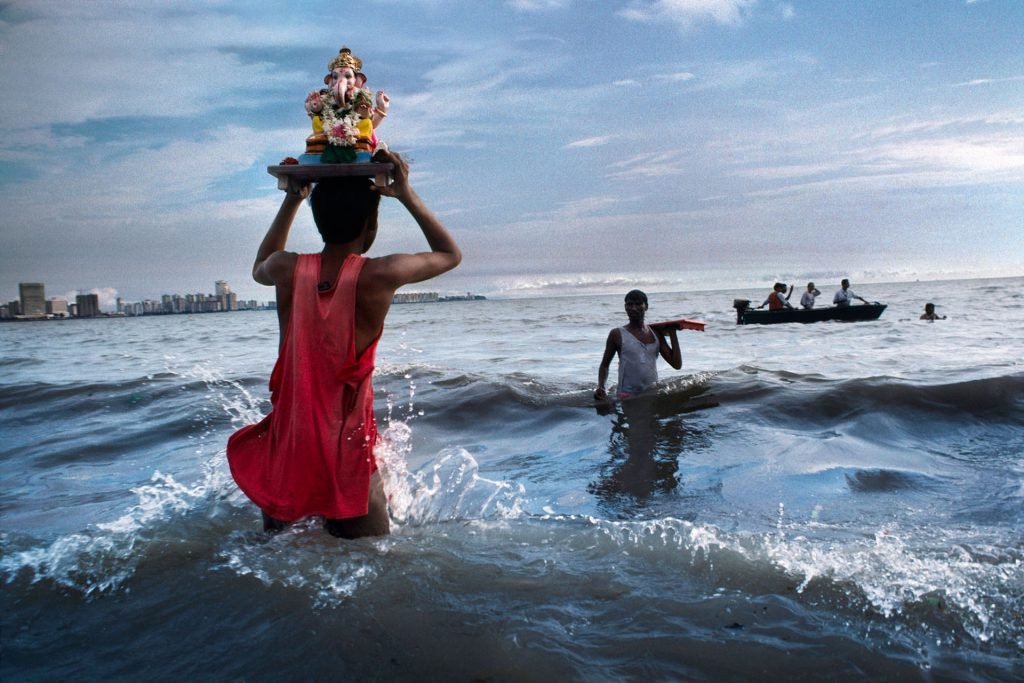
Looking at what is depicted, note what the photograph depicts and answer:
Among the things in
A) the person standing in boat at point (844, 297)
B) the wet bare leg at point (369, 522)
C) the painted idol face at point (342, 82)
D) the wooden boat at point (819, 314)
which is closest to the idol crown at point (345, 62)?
the painted idol face at point (342, 82)

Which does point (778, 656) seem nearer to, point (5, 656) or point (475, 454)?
point (5, 656)

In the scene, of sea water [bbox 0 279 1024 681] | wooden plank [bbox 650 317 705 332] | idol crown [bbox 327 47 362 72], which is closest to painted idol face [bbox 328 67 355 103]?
idol crown [bbox 327 47 362 72]

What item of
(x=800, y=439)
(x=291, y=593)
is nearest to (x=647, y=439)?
(x=800, y=439)

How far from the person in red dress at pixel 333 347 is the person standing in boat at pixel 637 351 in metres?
5.99

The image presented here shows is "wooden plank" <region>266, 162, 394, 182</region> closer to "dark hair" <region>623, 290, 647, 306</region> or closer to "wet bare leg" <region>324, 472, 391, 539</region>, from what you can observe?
"wet bare leg" <region>324, 472, 391, 539</region>

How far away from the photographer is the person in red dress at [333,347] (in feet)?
9.51

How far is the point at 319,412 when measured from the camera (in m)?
2.98

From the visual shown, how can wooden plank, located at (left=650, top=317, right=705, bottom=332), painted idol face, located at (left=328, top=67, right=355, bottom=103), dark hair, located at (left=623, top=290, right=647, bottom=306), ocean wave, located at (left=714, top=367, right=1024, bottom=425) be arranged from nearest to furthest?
painted idol face, located at (left=328, top=67, right=355, bottom=103) → ocean wave, located at (left=714, top=367, right=1024, bottom=425) → wooden plank, located at (left=650, top=317, right=705, bottom=332) → dark hair, located at (left=623, top=290, right=647, bottom=306)

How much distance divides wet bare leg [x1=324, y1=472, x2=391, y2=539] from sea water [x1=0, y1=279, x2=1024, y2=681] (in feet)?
0.20

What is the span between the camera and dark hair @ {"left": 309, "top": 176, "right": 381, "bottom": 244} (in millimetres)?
2916

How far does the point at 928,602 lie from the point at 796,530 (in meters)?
1.19

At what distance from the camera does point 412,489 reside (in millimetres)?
4695

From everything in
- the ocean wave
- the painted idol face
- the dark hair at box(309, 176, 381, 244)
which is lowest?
the ocean wave

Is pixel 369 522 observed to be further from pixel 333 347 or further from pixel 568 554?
pixel 568 554
